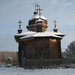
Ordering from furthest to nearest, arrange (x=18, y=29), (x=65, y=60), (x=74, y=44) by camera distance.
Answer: (x=74, y=44), (x=18, y=29), (x=65, y=60)

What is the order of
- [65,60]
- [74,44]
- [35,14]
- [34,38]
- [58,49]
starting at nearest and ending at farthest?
[65,60] → [34,38] → [58,49] → [35,14] → [74,44]

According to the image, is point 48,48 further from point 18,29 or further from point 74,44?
point 74,44

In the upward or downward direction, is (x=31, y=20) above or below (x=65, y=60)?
above

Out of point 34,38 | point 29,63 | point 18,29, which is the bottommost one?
point 29,63

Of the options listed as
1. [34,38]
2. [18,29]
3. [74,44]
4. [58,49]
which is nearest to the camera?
[34,38]

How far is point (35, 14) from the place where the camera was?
36.0 meters

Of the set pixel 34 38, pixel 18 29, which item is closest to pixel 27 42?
pixel 34 38

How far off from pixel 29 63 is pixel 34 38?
3853mm

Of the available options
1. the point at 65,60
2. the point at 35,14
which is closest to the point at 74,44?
the point at 35,14

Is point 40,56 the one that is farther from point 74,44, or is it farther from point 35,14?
point 74,44

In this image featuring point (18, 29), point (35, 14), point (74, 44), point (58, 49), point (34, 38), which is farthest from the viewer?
point (74, 44)

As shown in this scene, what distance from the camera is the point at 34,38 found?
23078 mm

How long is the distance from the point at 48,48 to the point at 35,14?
14.5 m

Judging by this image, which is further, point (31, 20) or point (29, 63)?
point (31, 20)
